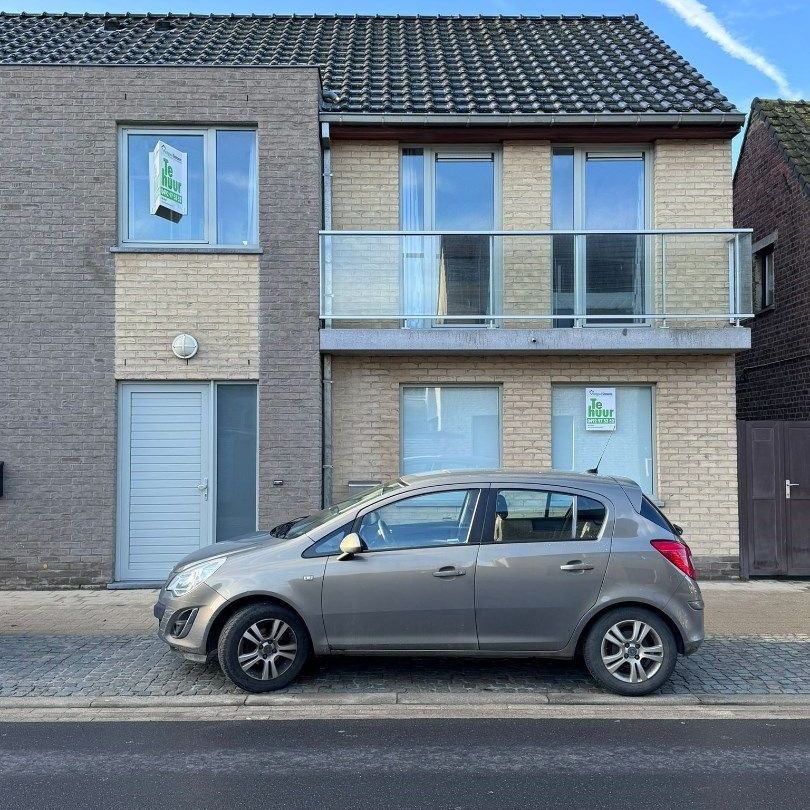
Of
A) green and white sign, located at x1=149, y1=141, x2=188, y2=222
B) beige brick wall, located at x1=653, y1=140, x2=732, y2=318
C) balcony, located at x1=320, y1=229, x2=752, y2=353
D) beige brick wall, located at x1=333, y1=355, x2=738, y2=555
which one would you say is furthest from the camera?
beige brick wall, located at x1=653, y1=140, x2=732, y2=318

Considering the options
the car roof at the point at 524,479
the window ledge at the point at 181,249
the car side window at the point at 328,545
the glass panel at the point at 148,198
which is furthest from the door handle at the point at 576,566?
the glass panel at the point at 148,198

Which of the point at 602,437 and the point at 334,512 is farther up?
A: the point at 602,437

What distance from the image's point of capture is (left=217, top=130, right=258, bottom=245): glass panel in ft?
33.2

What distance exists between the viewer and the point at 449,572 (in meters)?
5.94

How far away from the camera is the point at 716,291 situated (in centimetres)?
1008

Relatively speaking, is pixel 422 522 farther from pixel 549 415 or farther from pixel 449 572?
pixel 549 415

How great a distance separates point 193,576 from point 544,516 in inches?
105

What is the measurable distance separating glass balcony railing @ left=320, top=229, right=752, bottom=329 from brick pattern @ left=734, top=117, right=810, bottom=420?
10.8ft

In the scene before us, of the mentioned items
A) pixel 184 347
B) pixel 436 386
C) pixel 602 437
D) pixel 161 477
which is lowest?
pixel 161 477

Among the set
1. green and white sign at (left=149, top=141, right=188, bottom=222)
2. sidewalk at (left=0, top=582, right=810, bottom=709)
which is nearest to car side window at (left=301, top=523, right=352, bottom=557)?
sidewalk at (left=0, top=582, right=810, bottom=709)

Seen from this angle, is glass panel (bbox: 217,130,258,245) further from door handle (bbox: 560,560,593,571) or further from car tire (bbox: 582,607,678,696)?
car tire (bbox: 582,607,678,696)

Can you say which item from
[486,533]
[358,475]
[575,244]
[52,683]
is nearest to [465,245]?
[575,244]

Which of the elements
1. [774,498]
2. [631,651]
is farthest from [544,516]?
[774,498]

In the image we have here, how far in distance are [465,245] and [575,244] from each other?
1.34 m
